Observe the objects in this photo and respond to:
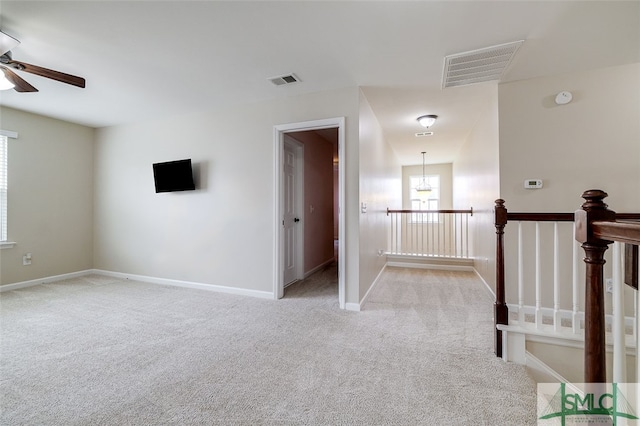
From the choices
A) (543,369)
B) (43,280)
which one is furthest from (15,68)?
(543,369)

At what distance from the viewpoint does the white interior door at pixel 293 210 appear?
4.01 m

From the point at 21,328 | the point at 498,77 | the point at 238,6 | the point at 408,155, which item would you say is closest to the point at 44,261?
the point at 21,328

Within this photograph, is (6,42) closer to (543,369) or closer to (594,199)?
(594,199)

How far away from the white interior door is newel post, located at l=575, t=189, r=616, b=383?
133 inches

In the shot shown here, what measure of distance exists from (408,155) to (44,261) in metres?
7.45

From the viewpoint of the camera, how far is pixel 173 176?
3.77 meters

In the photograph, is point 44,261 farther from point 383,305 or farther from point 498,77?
point 498,77

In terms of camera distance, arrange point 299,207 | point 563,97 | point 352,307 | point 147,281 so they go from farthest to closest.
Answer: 1. point 299,207
2. point 147,281
3. point 352,307
4. point 563,97

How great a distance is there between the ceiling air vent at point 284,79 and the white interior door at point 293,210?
3.81 ft

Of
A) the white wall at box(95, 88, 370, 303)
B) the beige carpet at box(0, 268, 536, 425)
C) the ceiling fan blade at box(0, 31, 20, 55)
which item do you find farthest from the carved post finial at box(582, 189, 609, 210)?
the ceiling fan blade at box(0, 31, 20, 55)

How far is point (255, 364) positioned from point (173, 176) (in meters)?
2.99

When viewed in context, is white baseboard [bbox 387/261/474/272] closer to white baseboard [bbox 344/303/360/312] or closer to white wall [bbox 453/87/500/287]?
white wall [bbox 453/87/500/287]

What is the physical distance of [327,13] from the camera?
1.86 meters

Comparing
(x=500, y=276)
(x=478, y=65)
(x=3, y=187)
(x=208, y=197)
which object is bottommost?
(x=500, y=276)
